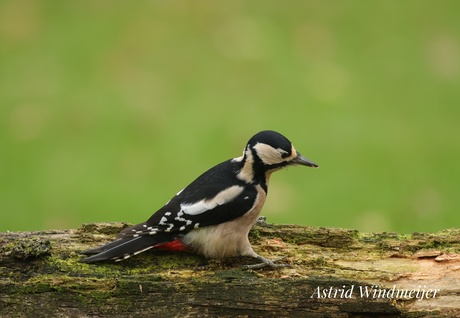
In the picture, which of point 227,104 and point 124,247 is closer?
point 124,247

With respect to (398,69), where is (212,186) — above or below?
below

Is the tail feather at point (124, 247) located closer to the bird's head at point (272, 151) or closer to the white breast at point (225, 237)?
the white breast at point (225, 237)

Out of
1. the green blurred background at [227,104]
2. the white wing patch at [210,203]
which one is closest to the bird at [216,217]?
the white wing patch at [210,203]

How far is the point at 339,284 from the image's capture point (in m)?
4.69

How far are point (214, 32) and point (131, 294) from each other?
7722 mm

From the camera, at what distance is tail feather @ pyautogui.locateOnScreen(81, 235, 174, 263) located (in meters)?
4.81

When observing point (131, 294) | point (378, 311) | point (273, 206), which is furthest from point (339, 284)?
point (273, 206)

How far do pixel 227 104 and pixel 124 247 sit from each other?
19.4 feet

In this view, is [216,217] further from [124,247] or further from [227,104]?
[227,104]

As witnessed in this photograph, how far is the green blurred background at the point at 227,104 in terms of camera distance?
9.12 m

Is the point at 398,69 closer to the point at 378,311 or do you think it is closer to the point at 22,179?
the point at 22,179

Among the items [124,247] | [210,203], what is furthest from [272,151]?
[124,247]

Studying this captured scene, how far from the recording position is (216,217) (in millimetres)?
4910

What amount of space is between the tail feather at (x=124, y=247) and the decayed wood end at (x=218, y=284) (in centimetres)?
6
